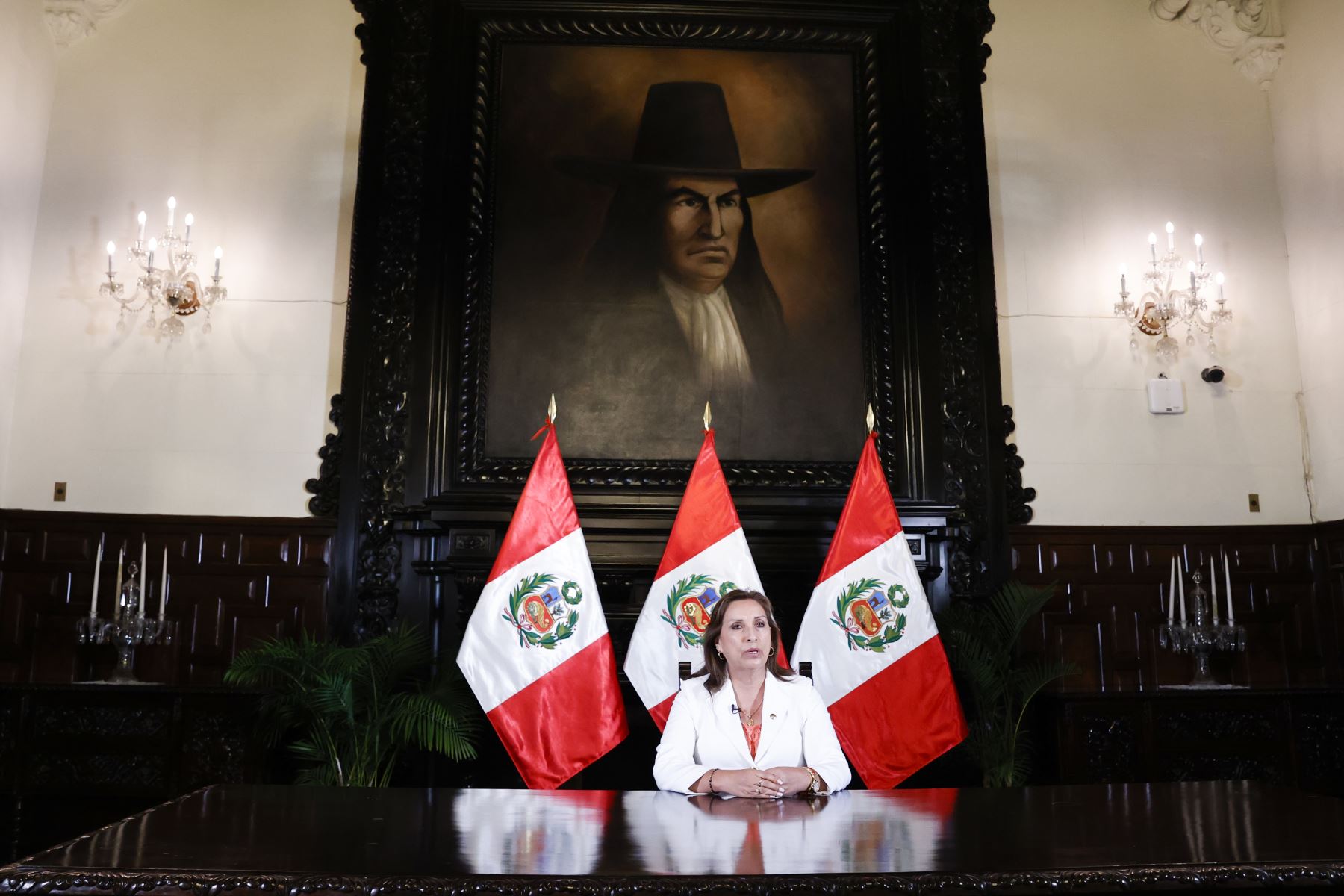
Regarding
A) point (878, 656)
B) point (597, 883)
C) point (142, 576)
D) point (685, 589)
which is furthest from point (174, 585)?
point (597, 883)

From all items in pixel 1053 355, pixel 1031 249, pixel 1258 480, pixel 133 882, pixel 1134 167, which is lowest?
pixel 133 882

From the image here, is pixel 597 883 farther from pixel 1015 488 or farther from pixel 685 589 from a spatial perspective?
pixel 1015 488

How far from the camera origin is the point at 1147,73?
580 cm

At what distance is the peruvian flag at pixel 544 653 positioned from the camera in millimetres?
4336

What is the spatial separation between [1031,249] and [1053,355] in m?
0.57

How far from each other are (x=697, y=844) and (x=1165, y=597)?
13.0 ft

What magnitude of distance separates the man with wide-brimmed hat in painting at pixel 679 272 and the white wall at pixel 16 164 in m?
2.54

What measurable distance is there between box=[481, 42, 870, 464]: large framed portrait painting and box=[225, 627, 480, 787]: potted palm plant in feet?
4.01

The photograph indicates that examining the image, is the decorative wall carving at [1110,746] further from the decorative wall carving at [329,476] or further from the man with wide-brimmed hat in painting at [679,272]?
the decorative wall carving at [329,476]

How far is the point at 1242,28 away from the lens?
5.79m

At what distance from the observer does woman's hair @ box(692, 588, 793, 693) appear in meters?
3.29

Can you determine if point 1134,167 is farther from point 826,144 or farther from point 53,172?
point 53,172

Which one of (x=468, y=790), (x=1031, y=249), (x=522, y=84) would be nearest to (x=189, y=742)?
(x=468, y=790)

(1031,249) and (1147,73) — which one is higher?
(1147,73)
